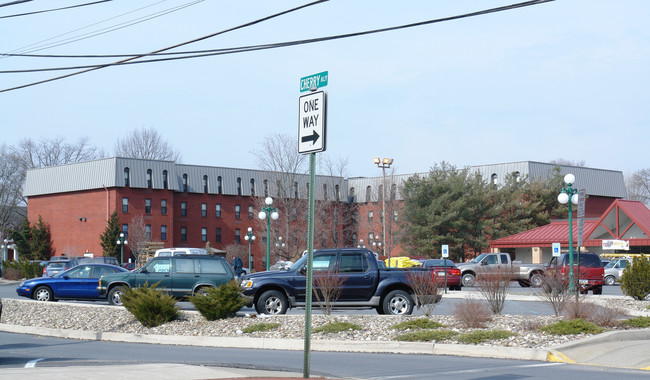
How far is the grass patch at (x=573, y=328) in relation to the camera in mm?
15328

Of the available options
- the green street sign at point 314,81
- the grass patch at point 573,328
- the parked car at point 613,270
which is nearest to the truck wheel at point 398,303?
the grass patch at point 573,328

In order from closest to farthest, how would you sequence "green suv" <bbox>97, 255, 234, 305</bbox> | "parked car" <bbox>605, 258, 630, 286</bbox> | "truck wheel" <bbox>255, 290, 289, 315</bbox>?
"truck wheel" <bbox>255, 290, 289, 315</bbox> → "green suv" <bbox>97, 255, 234, 305</bbox> → "parked car" <bbox>605, 258, 630, 286</bbox>

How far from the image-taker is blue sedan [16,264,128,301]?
87.8 ft

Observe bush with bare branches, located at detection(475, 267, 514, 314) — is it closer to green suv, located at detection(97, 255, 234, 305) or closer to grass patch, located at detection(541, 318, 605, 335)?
grass patch, located at detection(541, 318, 605, 335)

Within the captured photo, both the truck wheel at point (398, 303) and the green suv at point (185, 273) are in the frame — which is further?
the green suv at point (185, 273)

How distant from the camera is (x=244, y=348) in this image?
54.5 feet

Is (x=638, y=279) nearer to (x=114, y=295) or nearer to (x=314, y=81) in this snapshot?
(x=114, y=295)

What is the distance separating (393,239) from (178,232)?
2412 centimetres

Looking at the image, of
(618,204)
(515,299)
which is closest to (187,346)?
(515,299)

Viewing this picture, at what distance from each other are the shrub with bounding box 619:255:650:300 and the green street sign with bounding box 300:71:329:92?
18439mm

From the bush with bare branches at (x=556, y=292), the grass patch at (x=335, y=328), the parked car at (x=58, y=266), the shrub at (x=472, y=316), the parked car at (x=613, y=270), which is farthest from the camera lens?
the parked car at (x=58, y=266)

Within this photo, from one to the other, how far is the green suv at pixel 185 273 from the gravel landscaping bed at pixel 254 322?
85.0 inches

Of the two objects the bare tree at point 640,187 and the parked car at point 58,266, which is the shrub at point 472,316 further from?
the bare tree at point 640,187

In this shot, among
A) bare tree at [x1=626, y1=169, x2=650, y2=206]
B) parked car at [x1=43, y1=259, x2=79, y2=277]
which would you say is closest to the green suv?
parked car at [x1=43, y1=259, x2=79, y2=277]
